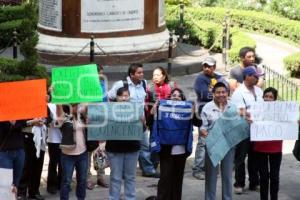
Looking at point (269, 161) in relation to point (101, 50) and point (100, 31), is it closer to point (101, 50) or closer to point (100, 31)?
point (101, 50)

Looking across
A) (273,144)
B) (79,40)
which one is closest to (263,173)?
(273,144)

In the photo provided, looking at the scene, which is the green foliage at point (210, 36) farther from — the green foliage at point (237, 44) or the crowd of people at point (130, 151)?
the crowd of people at point (130, 151)

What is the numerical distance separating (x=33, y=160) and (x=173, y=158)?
5.47ft

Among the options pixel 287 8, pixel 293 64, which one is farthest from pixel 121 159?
pixel 287 8

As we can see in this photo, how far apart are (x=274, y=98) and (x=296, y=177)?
191 cm

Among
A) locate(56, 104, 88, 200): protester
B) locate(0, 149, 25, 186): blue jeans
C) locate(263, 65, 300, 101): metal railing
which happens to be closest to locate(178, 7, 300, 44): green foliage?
locate(263, 65, 300, 101): metal railing

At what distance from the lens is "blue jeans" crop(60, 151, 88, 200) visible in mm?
8953

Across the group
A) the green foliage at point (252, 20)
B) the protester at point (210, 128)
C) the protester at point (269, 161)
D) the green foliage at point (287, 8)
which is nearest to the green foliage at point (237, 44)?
the green foliage at point (252, 20)

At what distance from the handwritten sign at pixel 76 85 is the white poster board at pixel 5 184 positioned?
3.99ft

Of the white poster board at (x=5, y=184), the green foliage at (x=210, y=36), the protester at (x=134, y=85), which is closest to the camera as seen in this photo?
the white poster board at (x=5, y=184)

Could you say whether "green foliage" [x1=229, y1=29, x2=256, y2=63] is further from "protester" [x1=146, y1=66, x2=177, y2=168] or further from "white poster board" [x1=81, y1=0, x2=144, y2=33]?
"protester" [x1=146, y1=66, x2=177, y2=168]

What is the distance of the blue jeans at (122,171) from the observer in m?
8.94

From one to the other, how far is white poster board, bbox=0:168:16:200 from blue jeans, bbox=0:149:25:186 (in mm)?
320

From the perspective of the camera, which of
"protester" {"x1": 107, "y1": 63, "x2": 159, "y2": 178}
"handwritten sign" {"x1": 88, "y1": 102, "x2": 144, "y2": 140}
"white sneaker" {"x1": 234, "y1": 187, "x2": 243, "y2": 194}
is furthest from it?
"white sneaker" {"x1": 234, "y1": 187, "x2": 243, "y2": 194}
